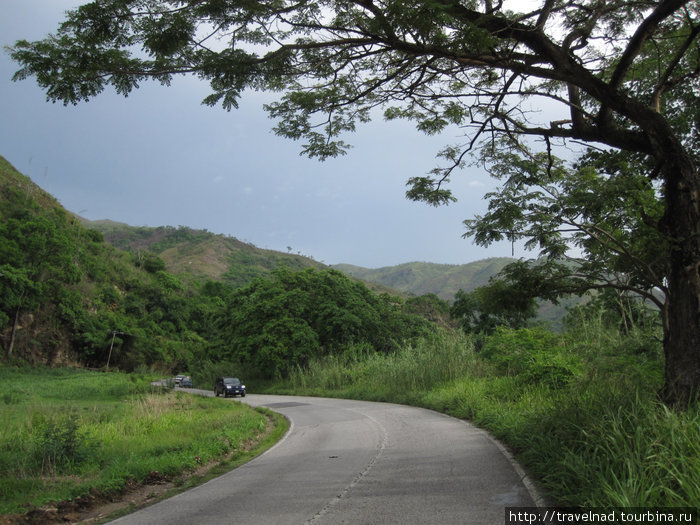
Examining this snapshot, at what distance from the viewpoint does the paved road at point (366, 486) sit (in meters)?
5.22

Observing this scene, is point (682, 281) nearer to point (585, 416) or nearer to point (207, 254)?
point (585, 416)

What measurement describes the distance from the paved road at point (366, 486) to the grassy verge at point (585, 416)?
64 centimetres

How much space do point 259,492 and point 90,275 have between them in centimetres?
7360

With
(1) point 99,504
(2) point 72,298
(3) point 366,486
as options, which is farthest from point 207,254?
(3) point 366,486

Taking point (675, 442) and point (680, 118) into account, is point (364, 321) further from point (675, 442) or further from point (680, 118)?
point (675, 442)

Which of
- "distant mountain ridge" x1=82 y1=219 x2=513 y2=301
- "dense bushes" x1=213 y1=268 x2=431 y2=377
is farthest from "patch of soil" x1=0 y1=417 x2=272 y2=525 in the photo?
"distant mountain ridge" x1=82 y1=219 x2=513 y2=301

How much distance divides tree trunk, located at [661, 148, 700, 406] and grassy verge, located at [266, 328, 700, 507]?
1.60 feet

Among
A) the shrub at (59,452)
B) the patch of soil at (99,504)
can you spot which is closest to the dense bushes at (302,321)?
the shrub at (59,452)

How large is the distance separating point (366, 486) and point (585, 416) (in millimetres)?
3105

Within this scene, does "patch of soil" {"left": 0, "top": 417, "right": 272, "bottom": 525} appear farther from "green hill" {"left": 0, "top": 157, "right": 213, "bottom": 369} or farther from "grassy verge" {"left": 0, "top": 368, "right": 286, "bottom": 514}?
"green hill" {"left": 0, "top": 157, "right": 213, "bottom": 369}

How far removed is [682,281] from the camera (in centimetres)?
617

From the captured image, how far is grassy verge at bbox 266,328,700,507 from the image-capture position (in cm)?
427

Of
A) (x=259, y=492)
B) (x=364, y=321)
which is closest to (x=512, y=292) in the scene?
(x=259, y=492)

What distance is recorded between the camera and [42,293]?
173 feet
